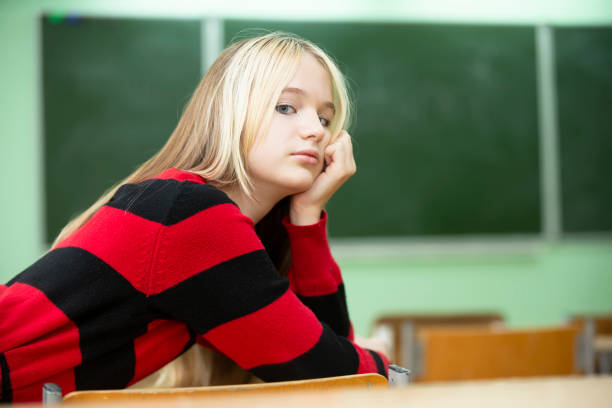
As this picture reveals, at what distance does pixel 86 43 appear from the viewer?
3.39 m

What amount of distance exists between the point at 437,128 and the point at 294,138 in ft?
8.80

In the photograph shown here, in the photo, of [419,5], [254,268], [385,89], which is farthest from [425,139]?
[254,268]

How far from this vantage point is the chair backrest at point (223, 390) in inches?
27.8

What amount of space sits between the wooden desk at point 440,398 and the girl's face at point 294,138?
2.47ft

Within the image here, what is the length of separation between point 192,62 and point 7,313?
2.79 meters

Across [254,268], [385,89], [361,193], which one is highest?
[385,89]

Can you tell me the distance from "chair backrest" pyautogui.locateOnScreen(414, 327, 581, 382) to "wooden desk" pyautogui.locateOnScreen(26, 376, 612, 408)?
156 centimetres

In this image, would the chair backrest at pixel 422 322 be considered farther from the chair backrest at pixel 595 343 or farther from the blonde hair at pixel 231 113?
the blonde hair at pixel 231 113

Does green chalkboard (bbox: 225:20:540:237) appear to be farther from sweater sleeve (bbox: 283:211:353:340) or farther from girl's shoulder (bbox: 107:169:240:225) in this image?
girl's shoulder (bbox: 107:169:240:225)

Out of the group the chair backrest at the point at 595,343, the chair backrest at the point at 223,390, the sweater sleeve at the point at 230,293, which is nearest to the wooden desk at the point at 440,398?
the chair backrest at the point at 223,390

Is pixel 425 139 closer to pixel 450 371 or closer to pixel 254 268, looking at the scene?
pixel 450 371

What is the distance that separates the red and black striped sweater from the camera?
0.90m

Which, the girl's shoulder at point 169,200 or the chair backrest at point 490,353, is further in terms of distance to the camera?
the chair backrest at point 490,353

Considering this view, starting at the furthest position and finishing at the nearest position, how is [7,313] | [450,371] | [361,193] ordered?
[361,193], [450,371], [7,313]
